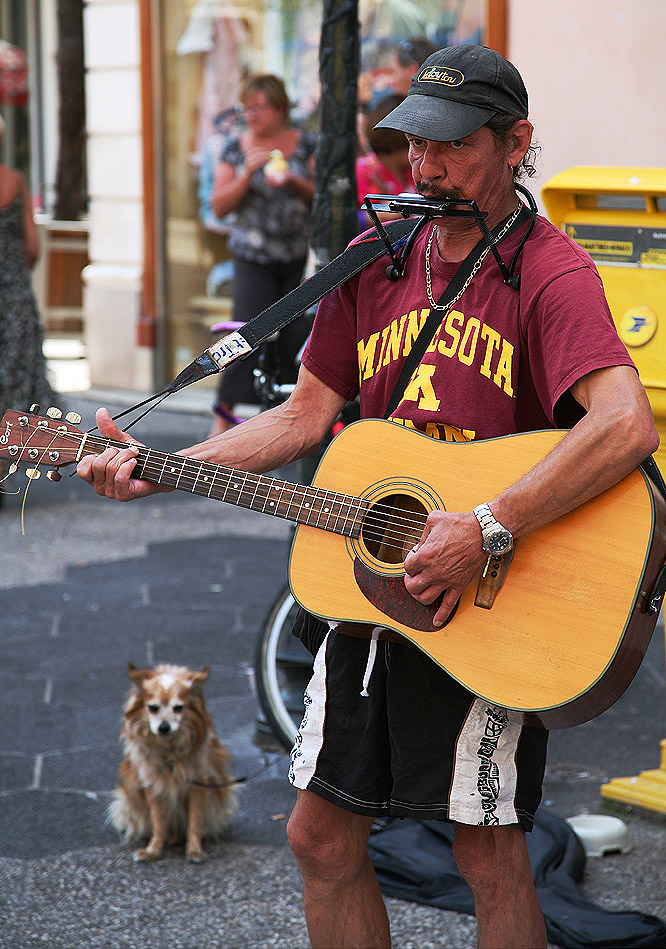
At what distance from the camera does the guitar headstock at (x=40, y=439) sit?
249 cm

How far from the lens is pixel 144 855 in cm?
345

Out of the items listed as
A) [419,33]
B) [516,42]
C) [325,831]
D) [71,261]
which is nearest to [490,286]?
[325,831]

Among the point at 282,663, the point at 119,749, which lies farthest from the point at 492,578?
the point at 119,749

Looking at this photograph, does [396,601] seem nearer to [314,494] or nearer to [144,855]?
[314,494]

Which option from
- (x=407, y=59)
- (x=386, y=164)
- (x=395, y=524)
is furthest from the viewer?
(x=407, y=59)

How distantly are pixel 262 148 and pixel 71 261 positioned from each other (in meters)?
5.91

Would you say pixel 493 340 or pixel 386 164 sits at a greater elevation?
pixel 386 164

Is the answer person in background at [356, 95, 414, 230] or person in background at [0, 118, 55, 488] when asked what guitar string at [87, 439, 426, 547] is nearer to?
person in background at [356, 95, 414, 230]

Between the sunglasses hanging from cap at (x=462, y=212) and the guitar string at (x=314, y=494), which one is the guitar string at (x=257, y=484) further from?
the sunglasses hanging from cap at (x=462, y=212)

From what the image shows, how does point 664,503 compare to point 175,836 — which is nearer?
point 664,503

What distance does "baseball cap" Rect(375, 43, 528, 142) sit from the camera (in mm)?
2201

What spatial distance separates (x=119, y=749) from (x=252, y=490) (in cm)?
203

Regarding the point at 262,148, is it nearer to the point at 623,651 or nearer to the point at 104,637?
the point at 104,637

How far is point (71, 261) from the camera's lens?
521 inches
